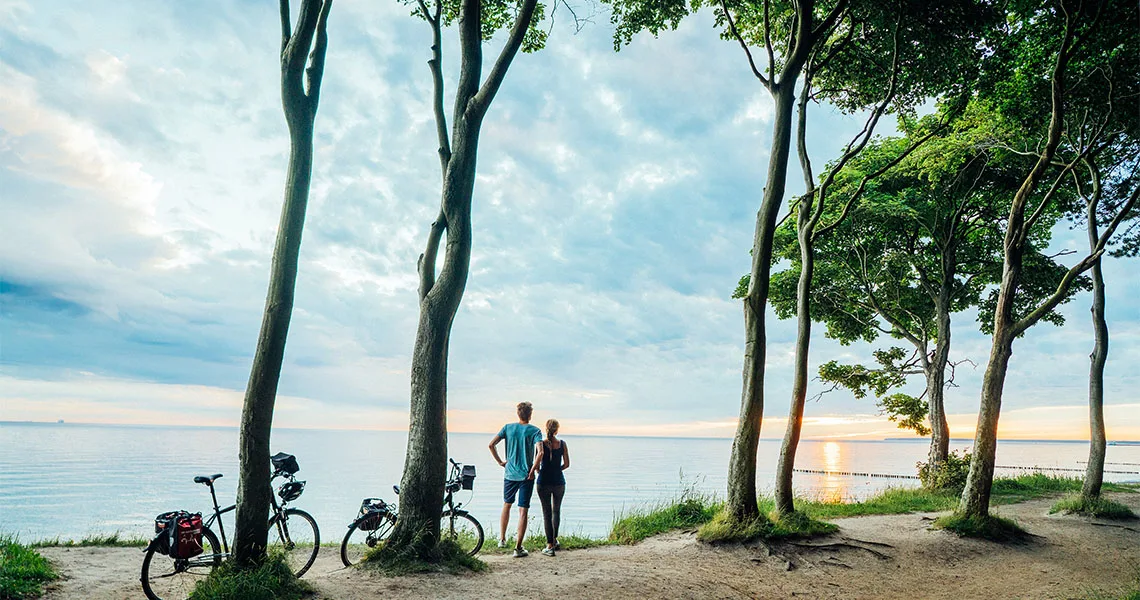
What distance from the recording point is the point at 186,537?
6.74 meters

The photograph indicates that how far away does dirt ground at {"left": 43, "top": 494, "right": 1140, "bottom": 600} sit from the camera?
7227 mm

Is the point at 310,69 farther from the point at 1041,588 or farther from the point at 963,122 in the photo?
the point at 963,122

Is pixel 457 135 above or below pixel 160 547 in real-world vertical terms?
above

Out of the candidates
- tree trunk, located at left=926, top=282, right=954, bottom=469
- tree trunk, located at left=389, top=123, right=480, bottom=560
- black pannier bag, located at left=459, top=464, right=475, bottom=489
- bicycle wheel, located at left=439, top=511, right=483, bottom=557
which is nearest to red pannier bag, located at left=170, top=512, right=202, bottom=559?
tree trunk, located at left=389, top=123, right=480, bottom=560

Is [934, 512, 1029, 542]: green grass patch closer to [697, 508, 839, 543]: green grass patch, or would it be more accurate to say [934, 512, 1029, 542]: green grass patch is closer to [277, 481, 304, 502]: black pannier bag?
[697, 508, 839, 543]: green grass patch

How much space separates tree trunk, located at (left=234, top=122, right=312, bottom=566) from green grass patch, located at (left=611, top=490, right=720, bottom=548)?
5834mm

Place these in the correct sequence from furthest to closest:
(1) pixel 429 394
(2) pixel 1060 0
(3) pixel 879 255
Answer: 1. (3) pixel 879 255
2. (2) pixel 1060 0
3. (1) pixel 429 394

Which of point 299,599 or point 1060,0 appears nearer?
point 299,599

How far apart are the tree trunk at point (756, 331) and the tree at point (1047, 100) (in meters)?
4.37

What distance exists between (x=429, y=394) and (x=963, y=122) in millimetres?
13644

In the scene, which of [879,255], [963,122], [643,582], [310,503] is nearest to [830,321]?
[879,255]

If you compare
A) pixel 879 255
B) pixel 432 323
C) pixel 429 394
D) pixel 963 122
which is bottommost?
pixel 429 394

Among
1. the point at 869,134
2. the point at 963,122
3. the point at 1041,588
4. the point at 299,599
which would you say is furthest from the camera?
the point at 963,122

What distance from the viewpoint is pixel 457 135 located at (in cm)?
902
